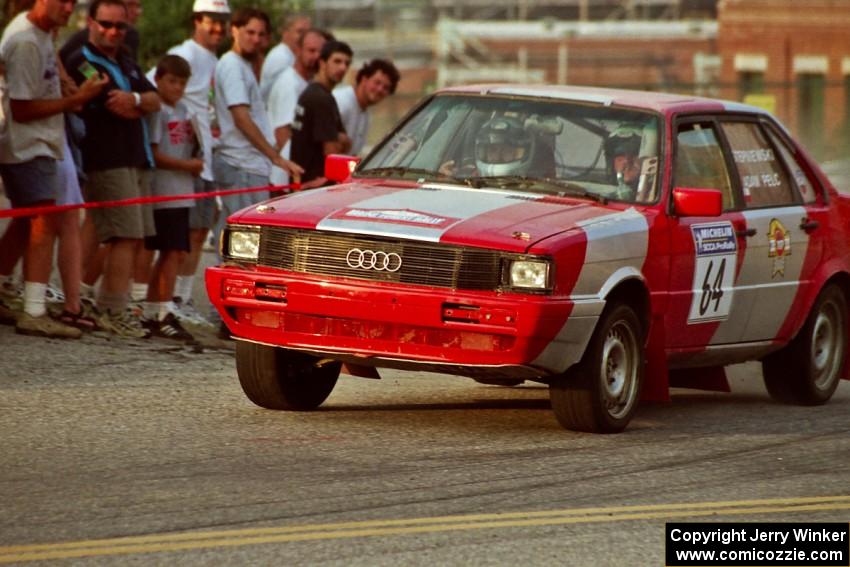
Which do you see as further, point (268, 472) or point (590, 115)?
point (590, 115)

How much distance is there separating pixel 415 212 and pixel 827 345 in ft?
11.9

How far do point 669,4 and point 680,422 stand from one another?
201 ft

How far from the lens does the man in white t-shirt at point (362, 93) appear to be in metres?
14.0

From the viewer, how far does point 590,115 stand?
980 cm

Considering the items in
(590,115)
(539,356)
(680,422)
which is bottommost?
(680,422)

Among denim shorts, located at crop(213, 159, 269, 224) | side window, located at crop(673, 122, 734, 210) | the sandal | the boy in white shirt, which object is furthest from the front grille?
denim shorts, located at crop(213, 159, 269, 224)

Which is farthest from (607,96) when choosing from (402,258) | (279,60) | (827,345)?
(279,60)

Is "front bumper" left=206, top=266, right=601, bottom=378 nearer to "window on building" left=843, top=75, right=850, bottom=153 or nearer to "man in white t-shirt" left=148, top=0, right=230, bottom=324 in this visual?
"man in white t-shirt" left=148, top=0, right=230, bottom=324

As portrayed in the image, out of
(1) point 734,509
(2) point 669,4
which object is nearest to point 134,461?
(1) point 734,509

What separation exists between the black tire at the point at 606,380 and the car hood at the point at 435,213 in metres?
0.54

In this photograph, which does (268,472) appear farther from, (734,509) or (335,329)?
(734,509)

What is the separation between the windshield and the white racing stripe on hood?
32cm

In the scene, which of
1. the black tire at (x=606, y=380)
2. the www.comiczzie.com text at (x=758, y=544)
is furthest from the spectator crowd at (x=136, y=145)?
the www.comiczzie.com text at (x=758, y=544)

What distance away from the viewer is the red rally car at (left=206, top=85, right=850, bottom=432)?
8445 mm
